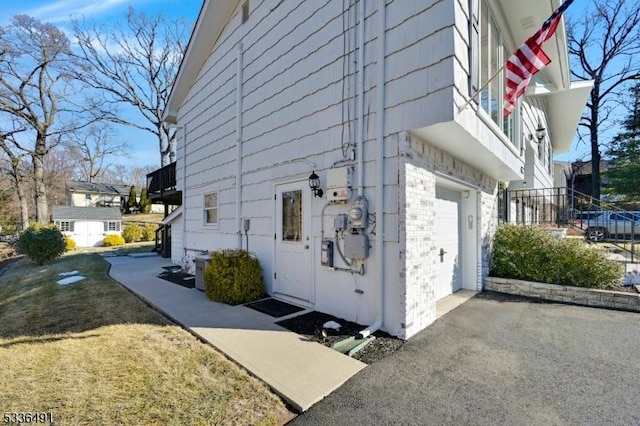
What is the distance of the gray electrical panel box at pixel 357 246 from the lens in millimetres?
4188

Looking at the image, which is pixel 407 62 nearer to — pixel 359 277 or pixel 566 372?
pixel 359 277

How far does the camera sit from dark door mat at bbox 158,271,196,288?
7410 mm

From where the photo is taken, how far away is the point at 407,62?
12.6ft

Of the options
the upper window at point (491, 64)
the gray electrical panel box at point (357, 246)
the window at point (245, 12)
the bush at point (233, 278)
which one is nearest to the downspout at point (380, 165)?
the gray electrical panel box at point (357, 246)

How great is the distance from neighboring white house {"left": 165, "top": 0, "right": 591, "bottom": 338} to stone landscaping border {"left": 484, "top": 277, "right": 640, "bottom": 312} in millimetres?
432

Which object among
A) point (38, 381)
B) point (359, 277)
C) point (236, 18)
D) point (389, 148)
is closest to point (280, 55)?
point (236, 18)

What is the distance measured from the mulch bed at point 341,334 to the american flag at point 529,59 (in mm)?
3603

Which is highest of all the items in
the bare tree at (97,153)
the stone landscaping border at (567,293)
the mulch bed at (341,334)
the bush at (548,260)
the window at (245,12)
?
the bare tree at (97,153)

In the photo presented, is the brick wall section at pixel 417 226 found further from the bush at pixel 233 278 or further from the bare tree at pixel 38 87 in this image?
the bare tree at pixel 38 87

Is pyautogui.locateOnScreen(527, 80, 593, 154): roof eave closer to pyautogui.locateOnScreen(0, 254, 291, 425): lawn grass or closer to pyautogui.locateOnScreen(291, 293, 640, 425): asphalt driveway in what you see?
pyautogui.locateOnScreen(291, 293, 640, 425): asphalt driveway

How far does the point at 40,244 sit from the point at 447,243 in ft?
46.3

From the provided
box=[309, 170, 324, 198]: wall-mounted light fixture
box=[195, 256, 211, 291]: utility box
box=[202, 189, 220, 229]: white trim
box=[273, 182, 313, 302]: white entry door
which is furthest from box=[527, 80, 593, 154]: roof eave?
box=[195, 256, 211, 291]: utility box

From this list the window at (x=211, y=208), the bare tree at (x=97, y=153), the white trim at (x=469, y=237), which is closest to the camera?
the white trim at (x=469, y=237)

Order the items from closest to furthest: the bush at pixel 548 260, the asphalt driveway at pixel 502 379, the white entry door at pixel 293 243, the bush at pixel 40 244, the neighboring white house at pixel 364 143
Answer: the asphalt driveway at pixel 502 379, the neighboring white house at pixel 364 143, the white entry door at pixel 293 243, the bush at pixel 548 260, the bush at pixel 40 244
